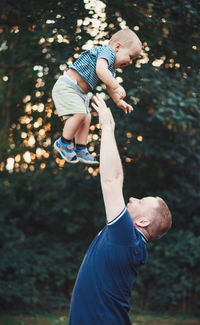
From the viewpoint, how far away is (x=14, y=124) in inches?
206

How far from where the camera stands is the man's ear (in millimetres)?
Answer: 1729

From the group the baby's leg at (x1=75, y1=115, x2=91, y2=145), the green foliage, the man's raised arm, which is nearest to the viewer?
the man's raised arm

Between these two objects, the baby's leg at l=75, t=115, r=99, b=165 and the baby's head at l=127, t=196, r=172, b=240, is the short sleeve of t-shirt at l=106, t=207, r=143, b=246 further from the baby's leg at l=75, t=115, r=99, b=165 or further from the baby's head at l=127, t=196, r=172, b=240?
the baby's leg at l=75, t=115, r=99, b=165

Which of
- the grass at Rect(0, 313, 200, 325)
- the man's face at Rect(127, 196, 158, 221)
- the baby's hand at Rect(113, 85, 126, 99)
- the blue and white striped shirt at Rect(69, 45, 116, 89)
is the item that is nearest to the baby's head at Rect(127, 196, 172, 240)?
the man's face at Rect(127, 196, 158, 221)

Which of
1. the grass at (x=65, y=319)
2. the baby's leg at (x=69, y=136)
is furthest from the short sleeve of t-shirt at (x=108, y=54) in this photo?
the grass at (x=65, y=319)

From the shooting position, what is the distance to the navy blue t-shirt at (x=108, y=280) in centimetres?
159

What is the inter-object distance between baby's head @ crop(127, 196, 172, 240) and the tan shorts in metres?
0.52

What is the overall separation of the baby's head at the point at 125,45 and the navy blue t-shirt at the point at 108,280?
0.76m

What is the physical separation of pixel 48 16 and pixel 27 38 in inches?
46.1

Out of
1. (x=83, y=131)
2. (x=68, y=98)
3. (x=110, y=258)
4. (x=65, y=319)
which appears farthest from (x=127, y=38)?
(x=65, y=319)

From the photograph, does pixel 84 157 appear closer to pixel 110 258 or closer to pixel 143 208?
pixel 143 208

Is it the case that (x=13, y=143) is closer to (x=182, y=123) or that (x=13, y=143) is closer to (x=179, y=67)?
(x=182, y=123)

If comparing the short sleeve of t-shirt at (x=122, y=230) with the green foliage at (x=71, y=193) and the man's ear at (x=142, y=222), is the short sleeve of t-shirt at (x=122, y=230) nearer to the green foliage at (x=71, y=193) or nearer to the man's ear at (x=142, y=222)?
the man's ear at (x=142, y=222)

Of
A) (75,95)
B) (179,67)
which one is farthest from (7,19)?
(75,95)
